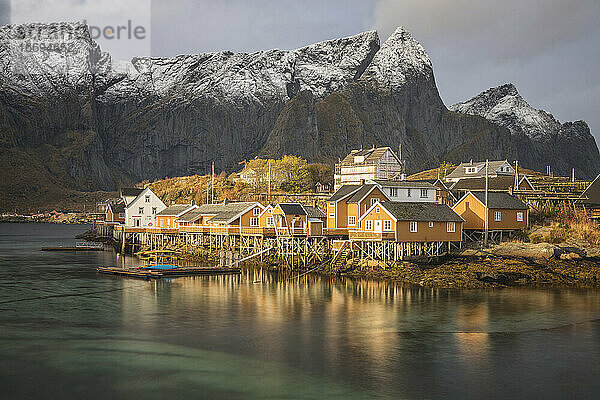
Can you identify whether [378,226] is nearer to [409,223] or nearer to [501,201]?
[409,223]

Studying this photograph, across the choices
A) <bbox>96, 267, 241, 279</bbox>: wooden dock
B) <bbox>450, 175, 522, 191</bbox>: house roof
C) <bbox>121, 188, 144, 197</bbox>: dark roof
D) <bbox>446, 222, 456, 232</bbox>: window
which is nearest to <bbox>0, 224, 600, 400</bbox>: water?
<bbox>96, 267, 241, 279</bbox>: wooden dock

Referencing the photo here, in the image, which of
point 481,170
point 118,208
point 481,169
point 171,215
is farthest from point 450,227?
point 118,208

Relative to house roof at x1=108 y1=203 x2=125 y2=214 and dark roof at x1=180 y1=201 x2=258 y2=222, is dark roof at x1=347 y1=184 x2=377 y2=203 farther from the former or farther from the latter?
house roof at x1=108 y1=203 x2=125 y2=214

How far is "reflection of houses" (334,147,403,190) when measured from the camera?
10444cm

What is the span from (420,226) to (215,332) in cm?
2586

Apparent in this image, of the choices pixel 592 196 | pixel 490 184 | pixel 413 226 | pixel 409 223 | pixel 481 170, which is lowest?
pixel 413 226

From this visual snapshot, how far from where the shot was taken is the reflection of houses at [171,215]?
85.4 metres

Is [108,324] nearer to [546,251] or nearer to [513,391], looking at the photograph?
[513,391]

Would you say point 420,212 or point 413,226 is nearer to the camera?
point 413,226

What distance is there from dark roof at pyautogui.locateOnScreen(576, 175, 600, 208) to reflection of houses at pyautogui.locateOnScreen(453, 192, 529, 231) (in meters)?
11.1

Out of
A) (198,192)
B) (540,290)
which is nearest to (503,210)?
(540,290)

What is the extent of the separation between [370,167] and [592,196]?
41748mm

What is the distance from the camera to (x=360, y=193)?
6184cm

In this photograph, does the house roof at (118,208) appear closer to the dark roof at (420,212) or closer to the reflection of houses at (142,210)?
the reflection of houses at (142,210)
